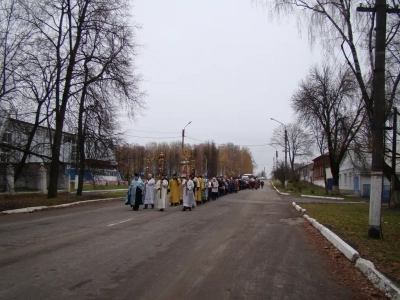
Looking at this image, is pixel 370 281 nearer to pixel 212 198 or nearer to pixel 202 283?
pixel 202 283

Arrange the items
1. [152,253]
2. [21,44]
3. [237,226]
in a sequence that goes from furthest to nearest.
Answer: [21,44]
[237,226]
[152,253]

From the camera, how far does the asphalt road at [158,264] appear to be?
5.81 m

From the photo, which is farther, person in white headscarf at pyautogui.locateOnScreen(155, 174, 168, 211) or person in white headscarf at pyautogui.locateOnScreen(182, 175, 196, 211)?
person in white headscarf at pyautogui.locateOnScreen(182, 175, 196, 211)

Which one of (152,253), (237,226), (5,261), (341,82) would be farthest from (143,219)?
(341,82)

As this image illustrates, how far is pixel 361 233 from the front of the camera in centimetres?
1198

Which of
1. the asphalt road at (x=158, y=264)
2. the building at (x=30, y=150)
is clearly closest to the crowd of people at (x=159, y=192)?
the asphalt road at (x=158, y=264)

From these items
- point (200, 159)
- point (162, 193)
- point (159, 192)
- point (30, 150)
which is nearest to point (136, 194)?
point (159, 192)

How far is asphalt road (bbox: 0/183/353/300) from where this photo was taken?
5.81 metres

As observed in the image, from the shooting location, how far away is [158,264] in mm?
7441

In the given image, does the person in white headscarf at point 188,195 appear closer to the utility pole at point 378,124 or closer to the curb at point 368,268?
the curb at point 368,268

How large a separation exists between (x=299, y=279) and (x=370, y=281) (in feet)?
3.90

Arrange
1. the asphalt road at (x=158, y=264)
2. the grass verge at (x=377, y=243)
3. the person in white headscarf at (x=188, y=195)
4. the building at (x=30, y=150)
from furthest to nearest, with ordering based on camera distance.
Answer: the building at (x=30, y=150) < the person in white headscarf at (x=188, y=195) < the grass verge at (x=377, y=243) < the asphalt road at (x=158, y=264)

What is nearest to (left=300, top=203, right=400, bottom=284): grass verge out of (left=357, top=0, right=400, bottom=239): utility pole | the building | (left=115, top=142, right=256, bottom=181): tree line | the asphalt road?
(left=357, top=0, right=400, bottom=239): utility pole

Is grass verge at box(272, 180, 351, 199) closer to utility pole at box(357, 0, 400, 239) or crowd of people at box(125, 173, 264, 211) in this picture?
crowd of people at box(125, 173, 264, 211)
